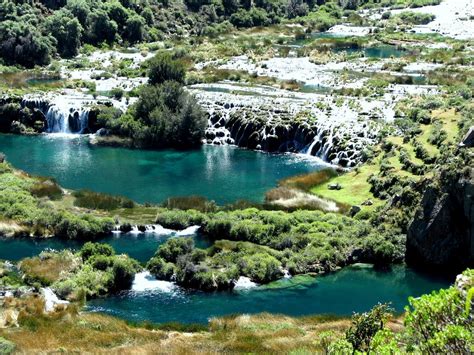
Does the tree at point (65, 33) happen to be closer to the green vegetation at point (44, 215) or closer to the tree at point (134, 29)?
the tree at point (134, 29)

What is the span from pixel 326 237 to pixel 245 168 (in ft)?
85.5

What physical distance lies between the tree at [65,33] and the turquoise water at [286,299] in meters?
98.5

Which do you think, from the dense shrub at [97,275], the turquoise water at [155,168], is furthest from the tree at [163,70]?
the dense shrub at [97,275]

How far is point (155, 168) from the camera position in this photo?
257 ft

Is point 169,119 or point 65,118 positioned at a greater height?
point 169,119

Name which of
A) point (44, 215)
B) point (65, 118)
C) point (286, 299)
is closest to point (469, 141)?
point (286, 299)

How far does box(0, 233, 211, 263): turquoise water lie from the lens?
52.5m

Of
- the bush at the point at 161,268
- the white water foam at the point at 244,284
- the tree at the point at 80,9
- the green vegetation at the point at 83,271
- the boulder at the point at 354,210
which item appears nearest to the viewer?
the green vegetation at the point at 83,271

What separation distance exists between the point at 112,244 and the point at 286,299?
1586 cm

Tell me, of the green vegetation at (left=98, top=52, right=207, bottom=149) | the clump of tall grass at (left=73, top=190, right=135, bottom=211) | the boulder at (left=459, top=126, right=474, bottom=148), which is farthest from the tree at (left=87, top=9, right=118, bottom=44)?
the boulder at (left=459, top=126, right=474, bottom=148)

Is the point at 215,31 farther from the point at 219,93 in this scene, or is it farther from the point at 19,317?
the point at 19,317

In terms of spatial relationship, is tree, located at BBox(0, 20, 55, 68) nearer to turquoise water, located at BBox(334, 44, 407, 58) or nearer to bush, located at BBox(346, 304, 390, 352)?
turquoise water, located at BBox(334, 44, 407, 58)

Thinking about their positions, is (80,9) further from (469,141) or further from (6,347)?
(6,347)

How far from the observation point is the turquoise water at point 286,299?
4381 centimetres
